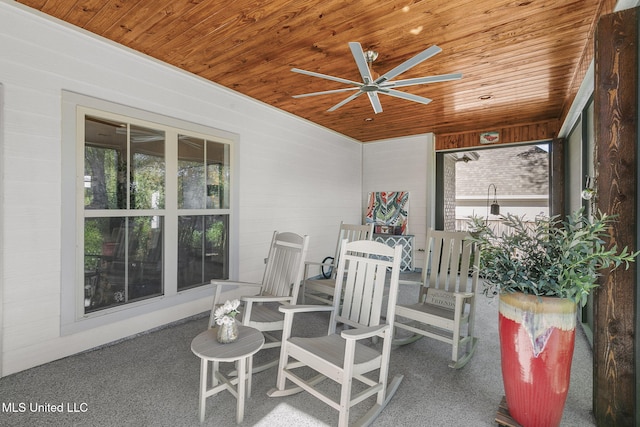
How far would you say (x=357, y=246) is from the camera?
2369 millimetres

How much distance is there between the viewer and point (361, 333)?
173 cm

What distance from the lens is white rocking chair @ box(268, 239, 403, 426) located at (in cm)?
171

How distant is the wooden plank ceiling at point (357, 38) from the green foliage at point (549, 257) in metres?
1.69

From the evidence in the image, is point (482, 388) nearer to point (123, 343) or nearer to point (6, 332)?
point (123, 343)

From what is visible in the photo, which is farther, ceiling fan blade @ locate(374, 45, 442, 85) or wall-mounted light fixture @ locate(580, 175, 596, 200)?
wall-mounted light fixture @ locate(580, 175, 596, 200)

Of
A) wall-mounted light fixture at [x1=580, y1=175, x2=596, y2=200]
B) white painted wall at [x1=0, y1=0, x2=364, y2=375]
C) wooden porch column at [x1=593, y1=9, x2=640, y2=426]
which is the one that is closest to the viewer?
wooden porch column at [x1=593, y1=9, x2=640, y2=426]

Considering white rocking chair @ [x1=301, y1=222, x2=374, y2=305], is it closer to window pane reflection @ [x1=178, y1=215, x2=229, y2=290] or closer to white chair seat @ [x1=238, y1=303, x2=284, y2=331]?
white chair seat @ [x1=238, y1=303, x2=284, y2=331]

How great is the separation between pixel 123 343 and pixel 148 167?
70.0 inches

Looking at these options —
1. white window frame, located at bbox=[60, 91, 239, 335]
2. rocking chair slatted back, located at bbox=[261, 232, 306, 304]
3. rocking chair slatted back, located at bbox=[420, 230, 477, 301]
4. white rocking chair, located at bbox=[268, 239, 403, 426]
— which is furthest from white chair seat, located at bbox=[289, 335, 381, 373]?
white window frame, located at bbox=[60, 91, 239, 335]

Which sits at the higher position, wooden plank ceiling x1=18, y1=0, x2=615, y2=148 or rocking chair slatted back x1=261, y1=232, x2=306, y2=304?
wooden plank ceiling x1=18, y1=0, x2=615, y2=148

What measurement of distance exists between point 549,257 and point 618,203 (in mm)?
544

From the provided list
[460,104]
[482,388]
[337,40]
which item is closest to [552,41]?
[460,104]

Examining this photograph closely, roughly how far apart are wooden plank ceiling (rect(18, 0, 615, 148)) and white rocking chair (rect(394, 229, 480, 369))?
1871 millimetres

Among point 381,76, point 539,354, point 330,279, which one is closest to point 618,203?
point 539,354
